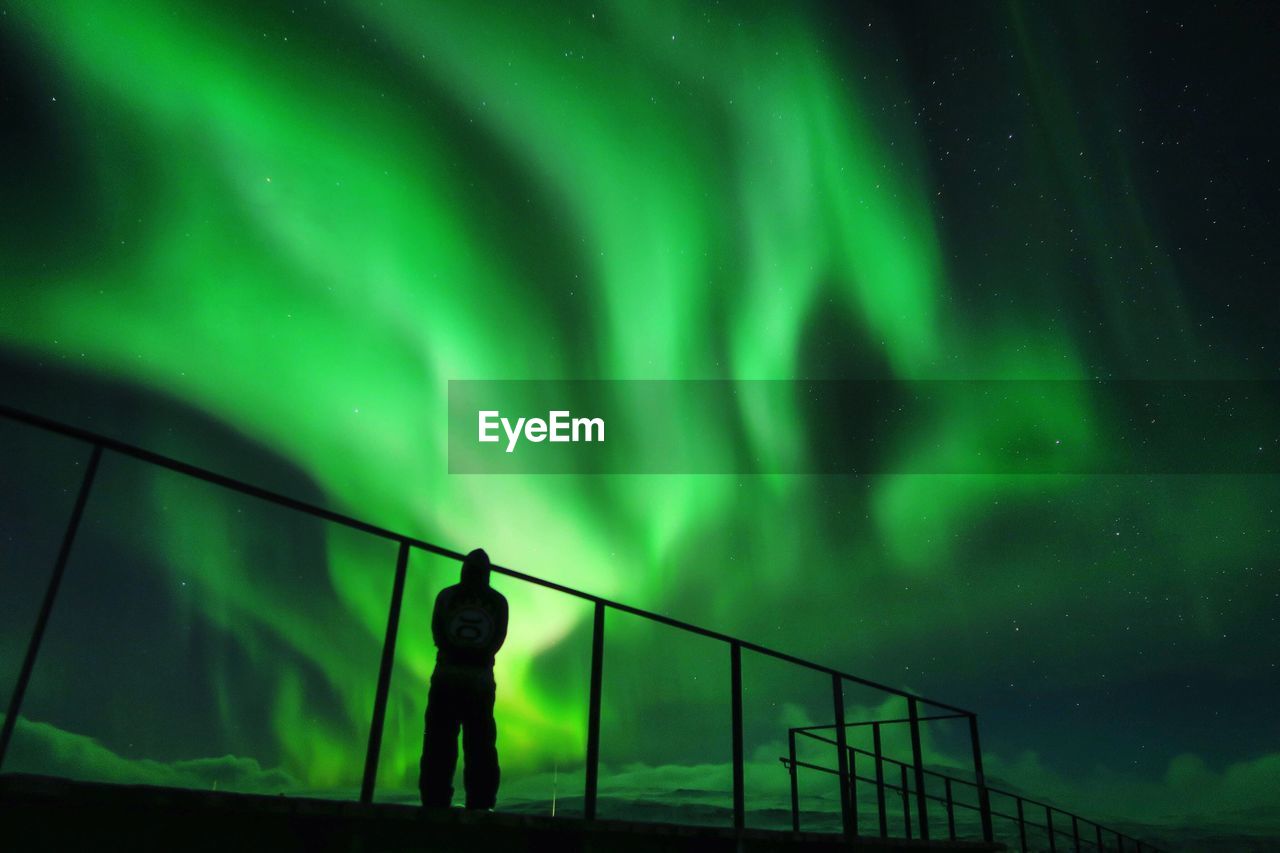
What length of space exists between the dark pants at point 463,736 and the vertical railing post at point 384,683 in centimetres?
95

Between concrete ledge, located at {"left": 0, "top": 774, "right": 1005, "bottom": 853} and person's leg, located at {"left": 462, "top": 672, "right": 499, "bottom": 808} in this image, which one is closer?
concrete ledge, located at {"left": 0, "top": 774, "right": 1005, "bottom": 853}

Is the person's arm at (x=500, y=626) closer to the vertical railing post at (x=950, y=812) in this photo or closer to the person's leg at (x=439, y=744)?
the person's leg at (x=439, y=744)

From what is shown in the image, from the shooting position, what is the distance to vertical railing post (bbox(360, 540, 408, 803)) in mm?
3602

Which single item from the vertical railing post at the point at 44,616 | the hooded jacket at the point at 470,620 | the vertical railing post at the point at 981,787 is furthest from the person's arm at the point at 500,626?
the vertical railing post at the point at 981,787

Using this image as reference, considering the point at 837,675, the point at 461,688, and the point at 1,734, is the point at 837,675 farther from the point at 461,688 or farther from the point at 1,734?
the point at 1,734

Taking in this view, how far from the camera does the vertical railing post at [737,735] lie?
554 cm

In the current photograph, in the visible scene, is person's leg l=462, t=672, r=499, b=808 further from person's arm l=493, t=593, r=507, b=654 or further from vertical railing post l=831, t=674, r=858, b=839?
vertical railing post l=831, t=674, r=858, b=839

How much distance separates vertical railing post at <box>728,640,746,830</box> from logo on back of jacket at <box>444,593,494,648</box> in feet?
6.17

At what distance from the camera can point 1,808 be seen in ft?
8.07

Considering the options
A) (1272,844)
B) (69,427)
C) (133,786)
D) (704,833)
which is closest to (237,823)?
(133,786)

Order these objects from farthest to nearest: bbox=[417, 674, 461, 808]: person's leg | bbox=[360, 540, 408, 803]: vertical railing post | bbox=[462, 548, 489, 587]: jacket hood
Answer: bbox=[462, 548, 489, 587]: jacket hood < bbox=[417, 674, 461, 808]: person's leg < bbox=[360, 540, 408, 803]: vertical railing post

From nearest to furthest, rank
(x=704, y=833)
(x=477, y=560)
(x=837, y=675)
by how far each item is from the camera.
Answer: (x=704, y=833), (x=477, y=560), (x=837, y=675)

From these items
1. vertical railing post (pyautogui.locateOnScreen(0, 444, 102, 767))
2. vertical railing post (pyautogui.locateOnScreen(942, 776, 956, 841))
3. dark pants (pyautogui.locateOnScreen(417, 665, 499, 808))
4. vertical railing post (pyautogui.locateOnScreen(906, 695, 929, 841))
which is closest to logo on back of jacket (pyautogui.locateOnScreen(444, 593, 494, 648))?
dark pants (pyautogui.locateOnScreen(417, 665, 499, 808))

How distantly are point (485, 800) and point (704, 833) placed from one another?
4.06 ft
